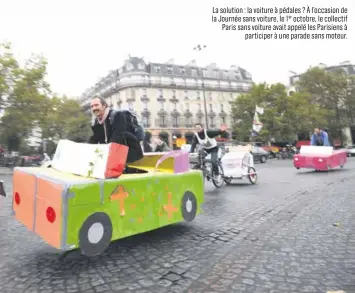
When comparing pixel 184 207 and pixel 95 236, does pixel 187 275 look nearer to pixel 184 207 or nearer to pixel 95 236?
pixel 95 236

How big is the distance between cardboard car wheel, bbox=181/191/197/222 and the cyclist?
13.0 ft

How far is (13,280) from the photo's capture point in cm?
273

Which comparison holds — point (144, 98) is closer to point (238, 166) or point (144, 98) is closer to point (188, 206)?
point (238, 166)

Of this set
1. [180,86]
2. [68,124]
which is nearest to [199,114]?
[180,86]

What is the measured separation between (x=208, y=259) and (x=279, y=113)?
45.6m

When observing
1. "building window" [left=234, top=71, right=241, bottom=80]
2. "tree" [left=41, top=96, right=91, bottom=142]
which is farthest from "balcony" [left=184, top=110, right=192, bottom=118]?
"tree" [left=41, top=96, right=91, bottom=142]

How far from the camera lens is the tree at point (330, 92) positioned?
49656 mm

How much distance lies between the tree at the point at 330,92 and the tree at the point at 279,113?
4070 millimetres

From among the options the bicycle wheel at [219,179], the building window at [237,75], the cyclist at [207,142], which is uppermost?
the building window at [237,75]

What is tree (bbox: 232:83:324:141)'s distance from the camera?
1734 inches

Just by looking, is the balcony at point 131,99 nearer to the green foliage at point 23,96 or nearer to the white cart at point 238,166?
the green foliage at point 23,96

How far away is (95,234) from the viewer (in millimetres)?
2979

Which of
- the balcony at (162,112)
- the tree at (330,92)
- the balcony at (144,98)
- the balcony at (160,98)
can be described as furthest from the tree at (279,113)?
the balcony at (144,98)

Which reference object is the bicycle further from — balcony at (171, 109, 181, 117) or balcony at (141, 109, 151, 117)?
balcony at (171, 109, 181, 117)
